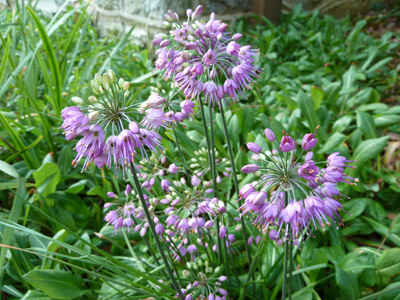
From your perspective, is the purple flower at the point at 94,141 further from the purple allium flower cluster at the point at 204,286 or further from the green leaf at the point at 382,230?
the green leaf at the point at 382,230

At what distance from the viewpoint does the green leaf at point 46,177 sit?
6.22ft

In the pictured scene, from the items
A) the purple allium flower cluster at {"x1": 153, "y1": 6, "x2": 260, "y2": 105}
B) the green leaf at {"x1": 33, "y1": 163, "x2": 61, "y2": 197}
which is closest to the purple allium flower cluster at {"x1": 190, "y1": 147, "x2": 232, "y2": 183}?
the purple allium flower cluster at {"x1": 153, "y1": 6, "x2": 260, "y2": 105}

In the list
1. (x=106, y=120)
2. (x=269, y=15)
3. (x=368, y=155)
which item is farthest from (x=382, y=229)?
(x=269, y=15)

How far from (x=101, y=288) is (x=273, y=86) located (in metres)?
2.60

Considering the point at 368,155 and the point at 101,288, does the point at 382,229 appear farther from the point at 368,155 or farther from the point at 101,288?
the point at 101,288

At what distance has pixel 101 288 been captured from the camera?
168cm

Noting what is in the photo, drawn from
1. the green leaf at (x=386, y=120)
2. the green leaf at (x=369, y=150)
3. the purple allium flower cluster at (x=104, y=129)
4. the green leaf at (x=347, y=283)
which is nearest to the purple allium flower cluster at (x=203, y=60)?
the purple allium flower cluster at (x=104, y=129)

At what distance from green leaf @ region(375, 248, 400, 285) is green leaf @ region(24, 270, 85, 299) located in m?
1.40

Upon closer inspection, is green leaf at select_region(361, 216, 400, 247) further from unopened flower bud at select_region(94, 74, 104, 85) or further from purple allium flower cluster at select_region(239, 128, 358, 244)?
unopened flower bud at select_region(94, 74, 104, 85)

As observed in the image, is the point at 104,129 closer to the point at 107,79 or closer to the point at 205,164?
the point at 107,79

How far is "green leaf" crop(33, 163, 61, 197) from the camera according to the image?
74.6 inches

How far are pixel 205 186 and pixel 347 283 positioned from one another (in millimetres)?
764

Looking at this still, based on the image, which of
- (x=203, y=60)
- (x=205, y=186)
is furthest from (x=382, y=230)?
(x=203, y=60)

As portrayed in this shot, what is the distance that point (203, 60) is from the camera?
3.30 ft
